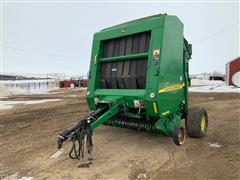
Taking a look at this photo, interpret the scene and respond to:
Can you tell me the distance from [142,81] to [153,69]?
0.45 m

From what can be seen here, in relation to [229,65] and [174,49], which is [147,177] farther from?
[229,65]

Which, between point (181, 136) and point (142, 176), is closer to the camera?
point (142, 176)

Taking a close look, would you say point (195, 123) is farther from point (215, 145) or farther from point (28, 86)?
point (28, 86)

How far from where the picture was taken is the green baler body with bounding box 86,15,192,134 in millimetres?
4289

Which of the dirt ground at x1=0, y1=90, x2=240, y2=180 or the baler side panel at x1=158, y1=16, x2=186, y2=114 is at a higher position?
the baler side panel at x1=158, y1=16, x2=186, y2=114

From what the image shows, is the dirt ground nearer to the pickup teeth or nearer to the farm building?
the pickup teeth

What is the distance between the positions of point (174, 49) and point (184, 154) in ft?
6.96

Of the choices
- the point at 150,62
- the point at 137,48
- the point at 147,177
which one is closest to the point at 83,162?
the point at 147,177

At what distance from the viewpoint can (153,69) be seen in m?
4.30

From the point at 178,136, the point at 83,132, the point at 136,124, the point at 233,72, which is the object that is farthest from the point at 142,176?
the point at 233,72

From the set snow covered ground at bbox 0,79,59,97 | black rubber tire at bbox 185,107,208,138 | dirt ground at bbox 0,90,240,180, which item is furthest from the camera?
snow covered ground at bbox 0,79,59,97

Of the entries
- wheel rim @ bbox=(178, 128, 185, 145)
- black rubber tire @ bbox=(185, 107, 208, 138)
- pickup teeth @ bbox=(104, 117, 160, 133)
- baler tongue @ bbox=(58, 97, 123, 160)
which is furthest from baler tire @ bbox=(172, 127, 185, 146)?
baler tongue @ bbox=(58, 97, 123, 160)

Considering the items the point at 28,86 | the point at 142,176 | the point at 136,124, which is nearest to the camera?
the point at 142,176

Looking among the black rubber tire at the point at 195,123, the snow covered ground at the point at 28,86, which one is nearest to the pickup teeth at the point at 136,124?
the black rubber tire at the point at 195,123
